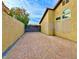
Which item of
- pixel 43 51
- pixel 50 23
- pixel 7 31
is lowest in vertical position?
pixel 43 51

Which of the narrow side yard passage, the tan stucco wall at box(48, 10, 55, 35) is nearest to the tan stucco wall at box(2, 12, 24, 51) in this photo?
the narrow side yard passage

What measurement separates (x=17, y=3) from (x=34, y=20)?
23.4 ft

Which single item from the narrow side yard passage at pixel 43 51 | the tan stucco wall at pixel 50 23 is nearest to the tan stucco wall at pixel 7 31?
the narrow side yard passage at pixel 43 51

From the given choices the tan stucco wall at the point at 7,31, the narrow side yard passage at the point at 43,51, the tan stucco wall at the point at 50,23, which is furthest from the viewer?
the tan stucco wall at the point at 50,23

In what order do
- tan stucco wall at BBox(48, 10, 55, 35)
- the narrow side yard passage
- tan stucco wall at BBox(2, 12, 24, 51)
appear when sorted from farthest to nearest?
tan stucco wall at BBox(48, 10, 55, 35) < the narrow side yard passage < tan stucco wall at BBox(2, 12, 24, 51)

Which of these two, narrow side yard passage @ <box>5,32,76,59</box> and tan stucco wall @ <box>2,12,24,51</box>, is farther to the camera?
narrow side yard passage @ <box>5,32,76,59</box>

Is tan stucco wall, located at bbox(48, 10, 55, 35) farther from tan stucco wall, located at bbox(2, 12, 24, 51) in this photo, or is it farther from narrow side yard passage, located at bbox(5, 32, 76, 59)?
tan stucco wall, located at bbox(2, 12, 24, 51)

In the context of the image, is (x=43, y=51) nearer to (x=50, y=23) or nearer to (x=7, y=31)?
(x=7, y=31)

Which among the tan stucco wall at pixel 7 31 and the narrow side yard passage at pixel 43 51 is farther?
the narrow side yard passage at pixel 43 51

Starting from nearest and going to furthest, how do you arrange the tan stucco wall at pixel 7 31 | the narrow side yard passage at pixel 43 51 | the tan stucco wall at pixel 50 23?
the tan stucco wall at pixel 7 31 → the narrow side yard passage at pixel 43 51 → the tan stucco wall at pixel 50 23

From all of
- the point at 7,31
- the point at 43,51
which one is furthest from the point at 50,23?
the point at 7,31

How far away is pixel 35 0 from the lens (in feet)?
107

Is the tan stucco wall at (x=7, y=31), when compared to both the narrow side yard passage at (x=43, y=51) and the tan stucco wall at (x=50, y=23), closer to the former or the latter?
the narrow side yard passage at (x=43, y=51)

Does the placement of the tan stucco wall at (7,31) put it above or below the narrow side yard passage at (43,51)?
above
